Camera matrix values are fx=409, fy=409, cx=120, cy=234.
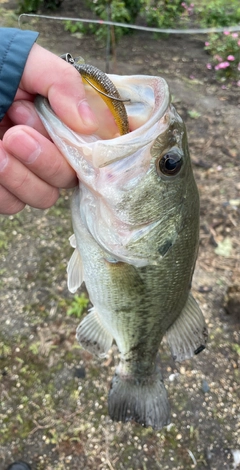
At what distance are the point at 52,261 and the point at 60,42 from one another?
5.19 meters

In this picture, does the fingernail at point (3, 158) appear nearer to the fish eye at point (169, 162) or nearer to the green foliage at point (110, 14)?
the fish eye at point (169, 162)

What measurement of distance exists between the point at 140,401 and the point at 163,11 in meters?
7.20

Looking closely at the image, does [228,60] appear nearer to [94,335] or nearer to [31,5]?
[31,5]

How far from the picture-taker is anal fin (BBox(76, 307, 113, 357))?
5.91 feet

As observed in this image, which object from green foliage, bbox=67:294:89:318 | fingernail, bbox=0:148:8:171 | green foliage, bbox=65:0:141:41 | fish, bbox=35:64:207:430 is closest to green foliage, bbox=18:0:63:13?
green foliage, bbox=65:0:141:41

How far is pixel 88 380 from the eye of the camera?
2.79 m

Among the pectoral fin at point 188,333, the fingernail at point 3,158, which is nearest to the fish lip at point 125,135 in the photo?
the fingernail at point 3,158

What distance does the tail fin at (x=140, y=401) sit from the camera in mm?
1811

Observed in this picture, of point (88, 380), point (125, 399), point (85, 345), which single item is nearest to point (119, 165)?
point (85, 345)

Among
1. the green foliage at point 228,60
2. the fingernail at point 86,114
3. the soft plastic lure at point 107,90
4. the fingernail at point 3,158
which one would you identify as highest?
the soft plastic lure at point 107,90

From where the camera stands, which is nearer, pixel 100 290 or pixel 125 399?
pixel 100 290

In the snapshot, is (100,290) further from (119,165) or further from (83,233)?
(119,165)

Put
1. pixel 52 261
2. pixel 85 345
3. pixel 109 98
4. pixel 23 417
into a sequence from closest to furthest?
pixel 109 98 → pixel 85 345 → pixel 23 417 → pixel 52 261

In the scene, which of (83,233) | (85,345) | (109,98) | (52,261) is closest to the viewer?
(109,98)
